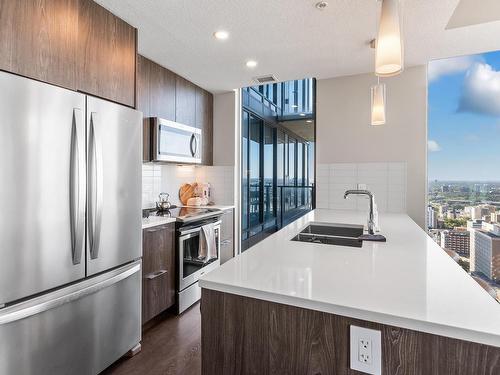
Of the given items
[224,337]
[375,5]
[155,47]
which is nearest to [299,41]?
[375,5]

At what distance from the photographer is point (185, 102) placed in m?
3.42

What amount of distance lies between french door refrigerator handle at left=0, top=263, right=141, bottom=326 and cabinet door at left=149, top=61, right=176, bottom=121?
1618 millimetres

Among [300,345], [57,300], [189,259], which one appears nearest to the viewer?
[300,345]

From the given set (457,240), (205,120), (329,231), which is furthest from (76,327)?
(457,240)

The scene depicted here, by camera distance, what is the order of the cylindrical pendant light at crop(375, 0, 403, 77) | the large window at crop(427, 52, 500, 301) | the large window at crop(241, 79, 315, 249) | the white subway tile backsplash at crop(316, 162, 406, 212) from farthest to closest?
the large window at crop(241, 79, 315, 249) → the white subway tile backsplash at crop(316, 162, 406, 212) → the large window at crop(427, 52, 500, 301) → the cylindrical pendant light at crop(375, 0, 403, 77)

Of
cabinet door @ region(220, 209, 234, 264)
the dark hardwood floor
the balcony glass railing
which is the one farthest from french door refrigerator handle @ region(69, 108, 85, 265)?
the balcony glass railing

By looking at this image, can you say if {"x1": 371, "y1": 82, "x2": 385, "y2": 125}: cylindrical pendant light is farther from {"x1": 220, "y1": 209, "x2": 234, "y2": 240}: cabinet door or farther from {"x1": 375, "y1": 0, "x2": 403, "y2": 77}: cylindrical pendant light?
{"x1": 220, "y1": 209, "x2": 234, "y2": 240}: cabinet door

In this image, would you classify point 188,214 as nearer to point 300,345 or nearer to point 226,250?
point 226,250

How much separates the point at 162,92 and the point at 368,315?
2.85 m

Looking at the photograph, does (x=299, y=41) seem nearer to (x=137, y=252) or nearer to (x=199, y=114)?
(x=199, y=114)

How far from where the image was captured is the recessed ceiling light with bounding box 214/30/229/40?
230 centimetres

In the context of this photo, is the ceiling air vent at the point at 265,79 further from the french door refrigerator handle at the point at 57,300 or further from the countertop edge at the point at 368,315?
the countertop edge at the point at 368,315

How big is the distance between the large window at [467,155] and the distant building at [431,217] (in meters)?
0.01

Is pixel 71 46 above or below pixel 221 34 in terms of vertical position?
below
